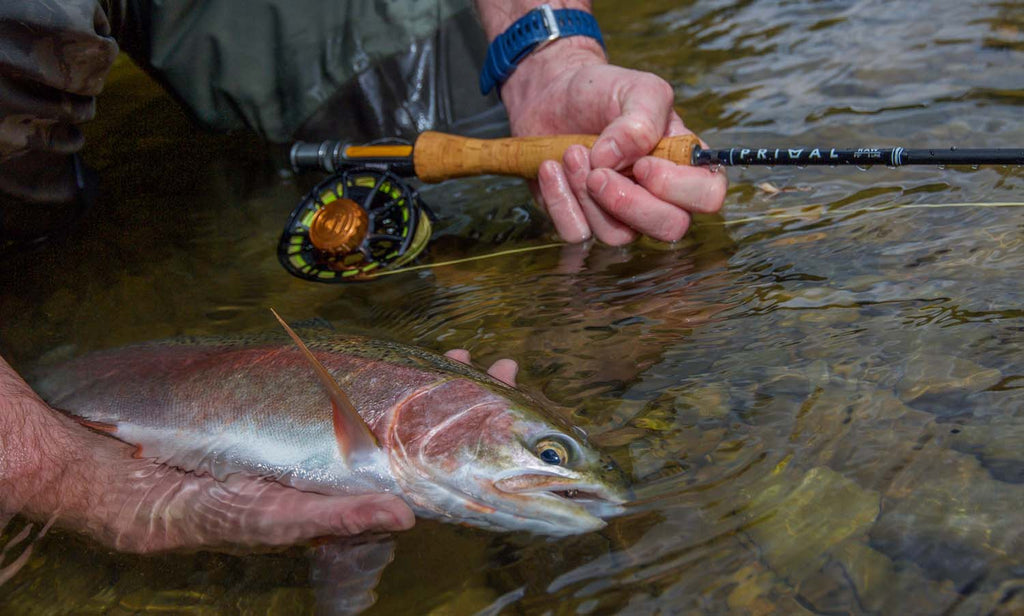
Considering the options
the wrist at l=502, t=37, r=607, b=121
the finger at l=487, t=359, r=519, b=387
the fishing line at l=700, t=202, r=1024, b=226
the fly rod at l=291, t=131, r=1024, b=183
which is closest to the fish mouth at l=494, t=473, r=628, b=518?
the finger at l=487, t=359, r=519, b=387

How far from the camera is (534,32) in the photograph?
12.8 feet

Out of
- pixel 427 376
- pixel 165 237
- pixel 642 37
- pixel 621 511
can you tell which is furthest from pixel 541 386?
pixel 642 37

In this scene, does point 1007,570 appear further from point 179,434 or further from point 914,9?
point 914,9

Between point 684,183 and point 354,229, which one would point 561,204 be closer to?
point 684,183

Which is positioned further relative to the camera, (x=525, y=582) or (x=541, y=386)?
(x=541, y=386)

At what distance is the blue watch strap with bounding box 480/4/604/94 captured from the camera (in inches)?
154

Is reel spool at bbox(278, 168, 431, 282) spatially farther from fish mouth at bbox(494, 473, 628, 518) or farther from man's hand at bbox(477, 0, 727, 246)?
fish mouth at bbox(494, 473, 628, 518)

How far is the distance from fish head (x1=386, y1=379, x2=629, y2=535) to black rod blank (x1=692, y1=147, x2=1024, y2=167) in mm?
1252

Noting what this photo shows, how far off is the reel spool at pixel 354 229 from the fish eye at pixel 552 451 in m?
1.43

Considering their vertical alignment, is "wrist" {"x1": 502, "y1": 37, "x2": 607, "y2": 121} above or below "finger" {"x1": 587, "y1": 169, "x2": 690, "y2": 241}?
above

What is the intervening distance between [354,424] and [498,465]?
1.15ft

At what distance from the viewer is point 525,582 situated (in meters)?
1.89

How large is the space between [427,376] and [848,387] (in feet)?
3.44

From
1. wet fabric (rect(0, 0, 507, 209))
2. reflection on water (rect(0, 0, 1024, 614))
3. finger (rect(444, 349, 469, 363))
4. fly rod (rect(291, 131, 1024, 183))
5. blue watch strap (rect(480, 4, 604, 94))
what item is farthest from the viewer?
blue watch strap (rect(480, 4, 604, 94))
